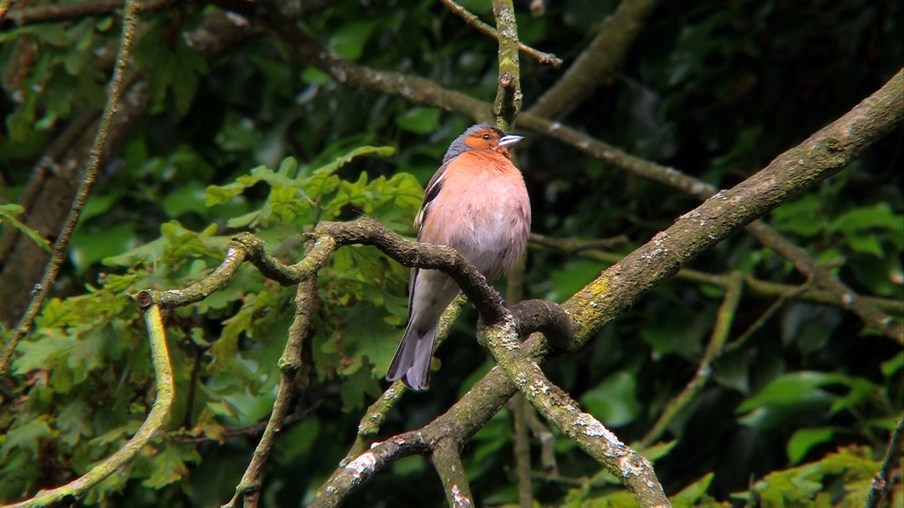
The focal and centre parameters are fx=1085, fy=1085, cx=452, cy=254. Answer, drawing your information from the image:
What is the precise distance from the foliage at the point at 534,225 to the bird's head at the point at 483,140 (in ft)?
0.90

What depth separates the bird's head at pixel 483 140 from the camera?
16.0ft

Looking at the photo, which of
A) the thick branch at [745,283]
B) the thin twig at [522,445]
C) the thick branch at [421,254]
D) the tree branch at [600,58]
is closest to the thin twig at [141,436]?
the thick branch at [421,254]

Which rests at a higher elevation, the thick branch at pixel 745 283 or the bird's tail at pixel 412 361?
the thick branch at pixel 745 283

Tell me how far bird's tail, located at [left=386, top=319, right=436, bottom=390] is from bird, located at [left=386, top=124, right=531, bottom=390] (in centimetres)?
17

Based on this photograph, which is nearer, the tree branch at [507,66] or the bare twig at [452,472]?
the bare twig at [452,472]

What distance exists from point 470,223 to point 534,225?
1.82 meters

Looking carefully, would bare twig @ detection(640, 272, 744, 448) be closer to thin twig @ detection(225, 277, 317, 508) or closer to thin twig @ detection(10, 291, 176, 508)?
thin twig @ detection(225, 277, 317, 508)

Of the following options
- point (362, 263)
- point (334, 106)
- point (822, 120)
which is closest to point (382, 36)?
point (334, 106)

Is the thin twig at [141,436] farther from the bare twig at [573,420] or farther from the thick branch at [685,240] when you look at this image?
the thick branch at [685,240]

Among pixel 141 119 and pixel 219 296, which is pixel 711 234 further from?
pixel 141 119

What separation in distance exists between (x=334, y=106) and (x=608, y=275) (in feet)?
9.86

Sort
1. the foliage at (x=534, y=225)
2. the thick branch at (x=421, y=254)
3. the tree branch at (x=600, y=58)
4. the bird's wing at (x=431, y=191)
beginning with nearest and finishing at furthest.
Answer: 1. the thick branch at (x=421, y=254)
2. the foliage at (x=534, y=225)
3. the bird's wing at (x=431, y=191)
4. the tree branch at (x=600, y=58)

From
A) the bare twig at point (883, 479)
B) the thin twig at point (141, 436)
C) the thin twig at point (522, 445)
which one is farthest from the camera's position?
the thin twig at point (522, 445)

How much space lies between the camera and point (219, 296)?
3826mm
